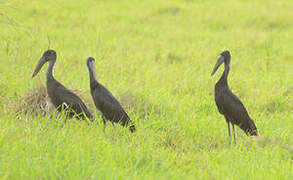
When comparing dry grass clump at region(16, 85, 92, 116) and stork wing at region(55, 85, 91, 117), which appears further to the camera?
dry grass clump at region(16, 85, 92, 116)

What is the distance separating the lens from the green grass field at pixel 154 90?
3582 mm

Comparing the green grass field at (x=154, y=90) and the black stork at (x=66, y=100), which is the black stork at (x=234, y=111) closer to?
the green grass field at (x=154, y=90)

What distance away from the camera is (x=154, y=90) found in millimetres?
5855

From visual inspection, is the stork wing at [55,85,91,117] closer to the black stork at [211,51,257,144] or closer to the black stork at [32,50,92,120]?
the black stork at [32,50,92,120]

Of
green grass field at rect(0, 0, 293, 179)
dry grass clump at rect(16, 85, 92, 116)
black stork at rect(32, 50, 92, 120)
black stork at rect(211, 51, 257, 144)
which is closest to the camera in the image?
green grass field at rect(0, 0, 293, 179)

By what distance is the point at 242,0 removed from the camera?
524 inches

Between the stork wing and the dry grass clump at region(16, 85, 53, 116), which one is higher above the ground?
the stork wing

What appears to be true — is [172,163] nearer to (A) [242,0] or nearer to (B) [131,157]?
(B) [131,157]

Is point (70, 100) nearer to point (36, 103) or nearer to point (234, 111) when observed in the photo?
point (36, 103)

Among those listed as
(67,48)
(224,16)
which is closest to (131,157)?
(67,48)

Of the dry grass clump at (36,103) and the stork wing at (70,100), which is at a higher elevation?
the stork wing at (70,100)

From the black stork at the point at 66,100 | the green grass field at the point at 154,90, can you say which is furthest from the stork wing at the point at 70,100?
the green grass field at the point at 154,90

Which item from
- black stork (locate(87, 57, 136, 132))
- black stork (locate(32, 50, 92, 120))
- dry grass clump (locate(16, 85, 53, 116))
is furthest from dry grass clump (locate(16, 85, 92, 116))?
black stork (locate(87, 57, 136, 132))

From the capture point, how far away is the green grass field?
358cm
